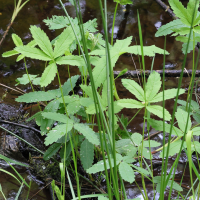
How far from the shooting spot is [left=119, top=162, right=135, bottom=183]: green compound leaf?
0.80m

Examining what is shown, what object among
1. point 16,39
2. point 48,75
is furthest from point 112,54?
point 16,39

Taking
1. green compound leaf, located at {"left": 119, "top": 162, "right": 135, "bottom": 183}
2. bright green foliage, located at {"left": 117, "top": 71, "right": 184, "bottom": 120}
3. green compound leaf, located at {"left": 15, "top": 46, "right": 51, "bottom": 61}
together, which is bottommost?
green compound leaf, located at {"left": 119, "top": 162, "right": 135, "bottom": 183}

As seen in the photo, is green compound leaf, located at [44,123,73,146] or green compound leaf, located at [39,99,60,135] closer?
green compound leaf, located at [44,123,73,146]

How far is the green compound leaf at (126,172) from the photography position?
0.80 metres

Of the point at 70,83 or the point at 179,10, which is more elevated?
the point at 179,10

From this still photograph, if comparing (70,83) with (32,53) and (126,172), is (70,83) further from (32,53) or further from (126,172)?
(126,172)

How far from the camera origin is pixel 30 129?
4.67 feet

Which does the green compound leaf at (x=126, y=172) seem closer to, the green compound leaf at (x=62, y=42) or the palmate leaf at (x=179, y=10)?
the green compound leaf at (x=62, y=42)

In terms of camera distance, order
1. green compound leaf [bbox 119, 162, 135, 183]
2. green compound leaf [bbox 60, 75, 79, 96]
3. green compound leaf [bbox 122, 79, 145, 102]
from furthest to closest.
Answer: green compound leaf [bbox 60, 75, 79, 96] → green compound leaf [bbox 122, 79, 145, 102] → green compound leaf [bbox 119, 162, 135, 183]

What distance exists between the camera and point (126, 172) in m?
0.83

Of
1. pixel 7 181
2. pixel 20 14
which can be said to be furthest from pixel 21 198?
pixel 20 14

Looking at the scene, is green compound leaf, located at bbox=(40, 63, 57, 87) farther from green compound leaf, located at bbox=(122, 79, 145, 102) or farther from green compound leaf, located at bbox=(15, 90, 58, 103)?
green compound leaf, located at bbox=(122, 79, 145, 102)

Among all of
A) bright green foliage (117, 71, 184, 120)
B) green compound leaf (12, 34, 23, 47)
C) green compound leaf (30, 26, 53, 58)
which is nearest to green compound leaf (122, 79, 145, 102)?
bright green foliage (117, 71, 184, 120)

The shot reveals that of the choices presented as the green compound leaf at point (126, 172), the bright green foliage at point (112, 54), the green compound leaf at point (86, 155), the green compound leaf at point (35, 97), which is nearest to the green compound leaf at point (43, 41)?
the bright green foliage at point (112, 54)
